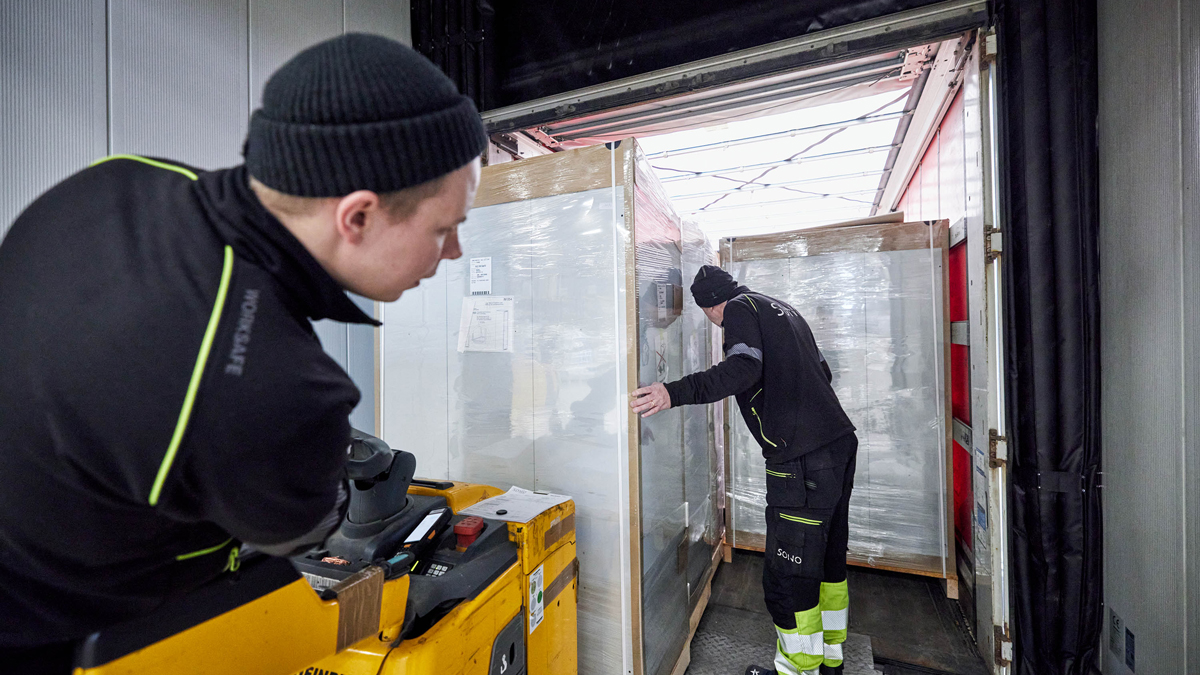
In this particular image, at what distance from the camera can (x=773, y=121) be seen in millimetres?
2861

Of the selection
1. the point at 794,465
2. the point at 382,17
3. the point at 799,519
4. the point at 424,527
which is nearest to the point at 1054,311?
the point at 794,465

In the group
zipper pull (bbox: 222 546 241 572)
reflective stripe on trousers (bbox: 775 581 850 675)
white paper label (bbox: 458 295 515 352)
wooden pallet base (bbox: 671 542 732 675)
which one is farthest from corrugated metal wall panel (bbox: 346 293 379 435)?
reflective stripe on trousers (bbox: 775 581 850 675)

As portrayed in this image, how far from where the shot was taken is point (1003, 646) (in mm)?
1893

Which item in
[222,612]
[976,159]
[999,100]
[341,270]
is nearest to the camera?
[341,270]

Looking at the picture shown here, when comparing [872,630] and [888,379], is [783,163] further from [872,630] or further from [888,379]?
[872,630]

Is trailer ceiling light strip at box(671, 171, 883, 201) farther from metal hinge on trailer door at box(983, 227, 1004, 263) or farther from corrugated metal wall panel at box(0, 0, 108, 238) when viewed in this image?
corrugated metal wall panel at box(0, 0, 108, 238)

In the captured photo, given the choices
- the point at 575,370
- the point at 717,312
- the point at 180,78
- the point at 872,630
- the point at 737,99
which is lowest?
the point at 872,630

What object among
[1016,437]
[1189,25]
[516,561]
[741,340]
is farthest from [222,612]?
[1189,25]

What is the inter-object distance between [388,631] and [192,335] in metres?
0.77

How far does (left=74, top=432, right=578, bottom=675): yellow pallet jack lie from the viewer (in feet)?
2.37

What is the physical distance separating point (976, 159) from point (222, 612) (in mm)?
2647

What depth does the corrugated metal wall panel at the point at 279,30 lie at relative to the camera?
1779mm

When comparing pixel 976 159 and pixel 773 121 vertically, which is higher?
pixel 773 121

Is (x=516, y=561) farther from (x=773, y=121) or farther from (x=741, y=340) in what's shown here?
(x=773, y=121)
